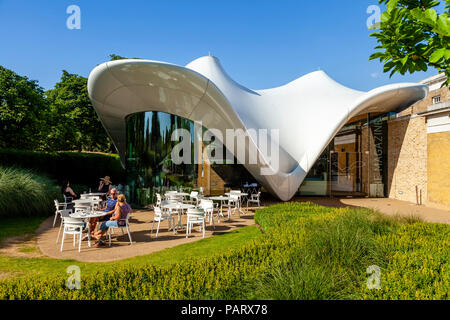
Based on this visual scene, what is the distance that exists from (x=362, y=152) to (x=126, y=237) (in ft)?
50.6

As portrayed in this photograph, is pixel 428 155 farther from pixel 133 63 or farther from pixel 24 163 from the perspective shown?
pixel 24 163

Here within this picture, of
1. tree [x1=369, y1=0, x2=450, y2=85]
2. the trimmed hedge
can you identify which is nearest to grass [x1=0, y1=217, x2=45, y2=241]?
the trimmed hedge

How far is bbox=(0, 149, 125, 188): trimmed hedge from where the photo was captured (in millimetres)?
13273

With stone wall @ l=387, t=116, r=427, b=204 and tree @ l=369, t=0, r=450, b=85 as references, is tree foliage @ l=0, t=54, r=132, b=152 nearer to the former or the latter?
tree @ l=369, t=0, r=450, b=85

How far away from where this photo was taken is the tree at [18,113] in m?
15.8

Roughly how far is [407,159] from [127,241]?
14.9 metres

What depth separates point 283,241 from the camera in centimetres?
404

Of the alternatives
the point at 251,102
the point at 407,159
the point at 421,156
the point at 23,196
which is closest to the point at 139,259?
the point at 23,196

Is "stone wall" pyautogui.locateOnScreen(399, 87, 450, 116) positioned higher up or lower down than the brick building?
higher up

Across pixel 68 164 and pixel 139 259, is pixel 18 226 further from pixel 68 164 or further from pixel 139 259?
pixel 68 164

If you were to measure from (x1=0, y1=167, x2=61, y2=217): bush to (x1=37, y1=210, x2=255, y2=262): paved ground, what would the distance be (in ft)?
3.90

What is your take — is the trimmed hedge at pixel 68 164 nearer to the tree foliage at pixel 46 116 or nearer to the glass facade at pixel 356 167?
the tree foliage at pixel 46 116

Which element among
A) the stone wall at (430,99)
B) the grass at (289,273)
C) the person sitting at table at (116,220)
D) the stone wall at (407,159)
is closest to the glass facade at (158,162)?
the person sitting at table at (116,220)
